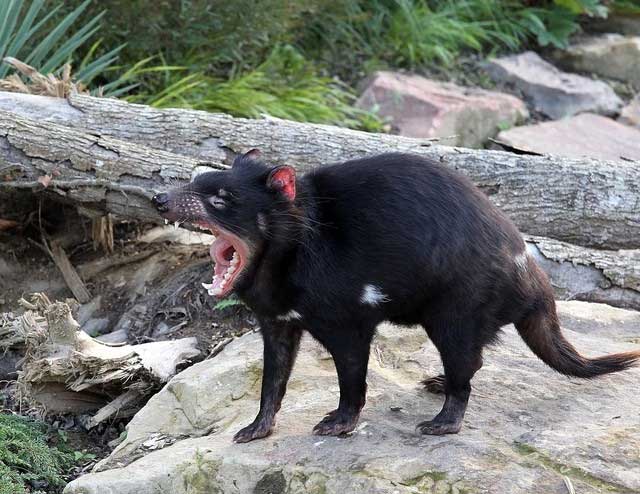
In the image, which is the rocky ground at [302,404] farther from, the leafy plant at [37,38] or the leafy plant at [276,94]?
the leafy plant at [276,94]

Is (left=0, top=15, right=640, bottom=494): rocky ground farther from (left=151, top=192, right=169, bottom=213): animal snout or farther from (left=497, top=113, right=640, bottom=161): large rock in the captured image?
(left=497, top=113, right=640, bottom=161): large rock

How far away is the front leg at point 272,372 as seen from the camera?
363cm

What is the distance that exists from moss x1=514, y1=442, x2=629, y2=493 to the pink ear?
1166 millimetres

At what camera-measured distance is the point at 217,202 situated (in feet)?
11.3

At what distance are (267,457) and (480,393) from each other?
92 cm

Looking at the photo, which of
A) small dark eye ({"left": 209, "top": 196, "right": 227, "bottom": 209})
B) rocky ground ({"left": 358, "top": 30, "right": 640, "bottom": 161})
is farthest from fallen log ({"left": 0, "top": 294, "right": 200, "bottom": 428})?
rocky ground ({"left": 358, "top": 30, "right": 640, "bottom": 161})

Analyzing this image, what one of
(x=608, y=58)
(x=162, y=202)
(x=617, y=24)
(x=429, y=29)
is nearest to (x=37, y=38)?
(x=429, y=29)

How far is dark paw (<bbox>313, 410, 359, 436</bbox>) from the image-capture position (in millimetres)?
3535

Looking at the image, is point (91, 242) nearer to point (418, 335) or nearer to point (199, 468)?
point (418, 335)

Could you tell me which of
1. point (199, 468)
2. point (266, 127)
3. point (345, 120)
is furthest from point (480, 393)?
point (345, 120)

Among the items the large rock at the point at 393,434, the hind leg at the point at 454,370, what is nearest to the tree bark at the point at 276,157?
the large rock at the point at 393,434

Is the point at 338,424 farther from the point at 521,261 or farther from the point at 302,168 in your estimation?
the point at 302,168

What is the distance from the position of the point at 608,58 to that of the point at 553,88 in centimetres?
113

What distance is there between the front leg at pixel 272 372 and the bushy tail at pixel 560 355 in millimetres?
864
